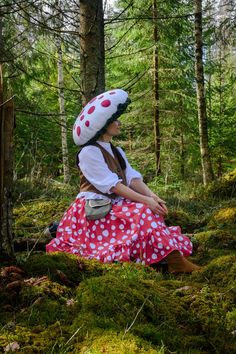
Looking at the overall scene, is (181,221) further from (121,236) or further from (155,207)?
(121,236)

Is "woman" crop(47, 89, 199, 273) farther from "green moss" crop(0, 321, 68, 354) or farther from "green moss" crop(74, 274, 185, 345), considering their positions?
"green moss" crop(0, 321, 68, 354)

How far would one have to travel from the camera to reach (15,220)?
18.5ft

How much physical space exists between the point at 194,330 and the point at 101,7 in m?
4.24

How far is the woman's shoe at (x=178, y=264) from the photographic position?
3.57 m

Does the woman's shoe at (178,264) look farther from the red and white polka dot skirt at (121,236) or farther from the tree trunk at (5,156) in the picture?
the tree trunk at (5,156)

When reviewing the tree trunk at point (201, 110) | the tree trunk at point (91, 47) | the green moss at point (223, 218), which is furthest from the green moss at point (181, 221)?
the tree trunk at point (201, 110)

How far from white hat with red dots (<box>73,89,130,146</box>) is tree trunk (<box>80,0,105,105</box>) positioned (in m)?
1.13

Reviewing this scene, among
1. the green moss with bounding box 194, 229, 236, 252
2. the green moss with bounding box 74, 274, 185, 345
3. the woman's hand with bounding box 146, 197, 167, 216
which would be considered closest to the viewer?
the green moss with bounding box 74, 274, 185, 345

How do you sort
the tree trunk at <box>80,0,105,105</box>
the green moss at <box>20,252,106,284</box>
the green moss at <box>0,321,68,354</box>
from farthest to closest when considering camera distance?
the tree trunk at <box>80,0,105,105</box>, the green moss at <box>20,252,106,284</box>, the green moss at <box>0,321,68,354</box>

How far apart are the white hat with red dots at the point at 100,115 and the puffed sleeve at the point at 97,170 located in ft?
0.46

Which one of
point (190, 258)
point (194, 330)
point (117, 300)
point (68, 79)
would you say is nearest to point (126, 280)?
point (117, 300)

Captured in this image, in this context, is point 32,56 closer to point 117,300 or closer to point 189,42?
point 189,42

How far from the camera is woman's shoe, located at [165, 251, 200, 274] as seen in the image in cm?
357

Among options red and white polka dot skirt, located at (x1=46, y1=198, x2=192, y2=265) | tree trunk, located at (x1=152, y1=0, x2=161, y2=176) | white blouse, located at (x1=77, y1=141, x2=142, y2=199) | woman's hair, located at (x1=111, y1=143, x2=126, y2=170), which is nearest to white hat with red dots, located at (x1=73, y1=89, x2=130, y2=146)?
white blouse, located at (x1=77, y1=141, x2=142, y2=199)
